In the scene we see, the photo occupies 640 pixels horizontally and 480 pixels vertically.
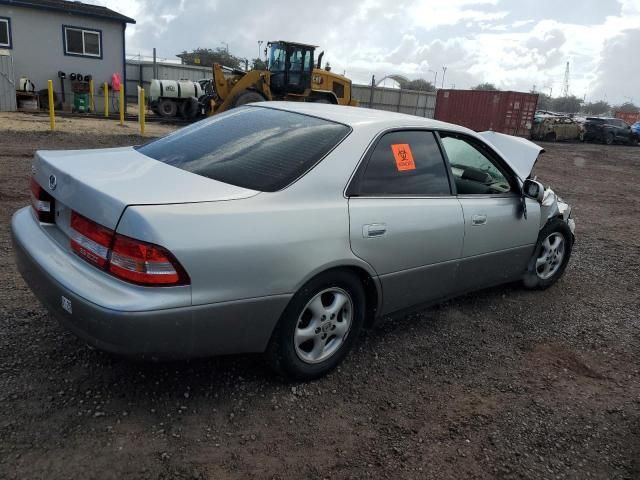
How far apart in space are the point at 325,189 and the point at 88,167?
1.26 meters

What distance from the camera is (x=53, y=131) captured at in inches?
501

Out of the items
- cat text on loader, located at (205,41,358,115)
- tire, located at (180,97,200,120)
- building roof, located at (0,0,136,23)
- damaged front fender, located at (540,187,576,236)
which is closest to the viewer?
damaged front fender, located at (540,187,576,236)

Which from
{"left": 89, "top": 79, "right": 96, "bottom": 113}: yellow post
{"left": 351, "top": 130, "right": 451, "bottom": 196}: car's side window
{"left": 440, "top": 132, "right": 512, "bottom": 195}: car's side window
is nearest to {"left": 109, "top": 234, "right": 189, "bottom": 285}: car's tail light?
{"left": 351, "top": 130, "right": 451, "bottom": 196}: car's side window

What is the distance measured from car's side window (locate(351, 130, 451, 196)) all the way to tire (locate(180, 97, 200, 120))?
60.4 feet

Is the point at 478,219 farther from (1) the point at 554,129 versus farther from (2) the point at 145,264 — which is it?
(1) the point at 554,129

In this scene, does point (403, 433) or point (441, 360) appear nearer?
point (403, 433)

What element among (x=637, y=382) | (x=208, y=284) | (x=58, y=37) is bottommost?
(x=637, y=382)

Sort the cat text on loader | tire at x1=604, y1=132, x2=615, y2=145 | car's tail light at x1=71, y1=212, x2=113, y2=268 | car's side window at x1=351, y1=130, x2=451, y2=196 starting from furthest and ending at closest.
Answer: tire at x1=604, y1=132, x2=615, y2=145, the cat text on loader, car's side window at x1=351, y1=130, x2=451, y2=196, car's tail light at x1=71, y1=212, x2=113, y2=268

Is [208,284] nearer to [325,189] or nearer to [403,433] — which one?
[325,189]

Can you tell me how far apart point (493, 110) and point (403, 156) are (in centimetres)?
2754

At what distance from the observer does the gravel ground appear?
229 cm

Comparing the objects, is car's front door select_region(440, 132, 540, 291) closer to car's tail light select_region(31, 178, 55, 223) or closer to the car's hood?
the car's hood

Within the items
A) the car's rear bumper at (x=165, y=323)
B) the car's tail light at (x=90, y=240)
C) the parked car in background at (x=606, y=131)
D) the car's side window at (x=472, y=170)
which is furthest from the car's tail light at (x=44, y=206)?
Result: the parked car in background at (x=606, y=131)

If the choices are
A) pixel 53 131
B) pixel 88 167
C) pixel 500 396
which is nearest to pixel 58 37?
pixel 53 131
